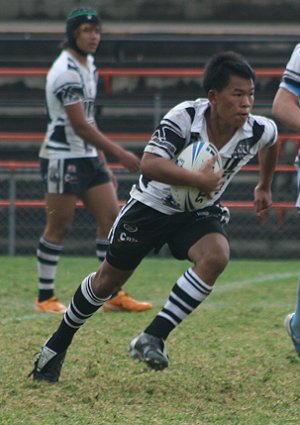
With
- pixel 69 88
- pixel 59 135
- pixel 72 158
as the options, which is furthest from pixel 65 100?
pixel 72 158

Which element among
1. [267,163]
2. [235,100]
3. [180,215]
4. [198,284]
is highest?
[235,100]

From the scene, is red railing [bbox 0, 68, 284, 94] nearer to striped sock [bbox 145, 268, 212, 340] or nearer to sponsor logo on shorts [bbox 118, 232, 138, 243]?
sponsor logo on shorts [bbox 118, 232, 138, 243]

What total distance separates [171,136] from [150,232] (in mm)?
478

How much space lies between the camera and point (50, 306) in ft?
26.5

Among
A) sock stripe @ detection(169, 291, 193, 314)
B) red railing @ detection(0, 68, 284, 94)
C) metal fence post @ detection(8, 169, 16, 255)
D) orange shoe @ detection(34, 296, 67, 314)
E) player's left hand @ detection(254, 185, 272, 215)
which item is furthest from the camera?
red railing @ detection(0, 68, 284, 94)

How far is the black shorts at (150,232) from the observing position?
523 centimetres

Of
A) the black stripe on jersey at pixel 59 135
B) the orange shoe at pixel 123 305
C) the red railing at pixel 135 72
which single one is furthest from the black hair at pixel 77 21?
the red railing at pixel 135 72

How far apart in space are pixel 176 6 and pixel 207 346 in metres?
10.4

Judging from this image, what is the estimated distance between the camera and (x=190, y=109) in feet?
17.1

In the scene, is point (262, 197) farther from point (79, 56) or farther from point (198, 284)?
point (79, 56)

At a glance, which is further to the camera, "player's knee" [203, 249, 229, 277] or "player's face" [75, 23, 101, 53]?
"player's face" [75, 23, 101, 53]

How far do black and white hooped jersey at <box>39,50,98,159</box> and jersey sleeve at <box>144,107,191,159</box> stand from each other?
9.04 ft

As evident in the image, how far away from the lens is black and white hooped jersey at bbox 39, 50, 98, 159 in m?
7.86

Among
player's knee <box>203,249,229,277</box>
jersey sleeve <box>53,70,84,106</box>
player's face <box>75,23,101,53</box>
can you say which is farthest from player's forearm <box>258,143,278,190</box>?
player's face <box>75,23,101,53</box>
